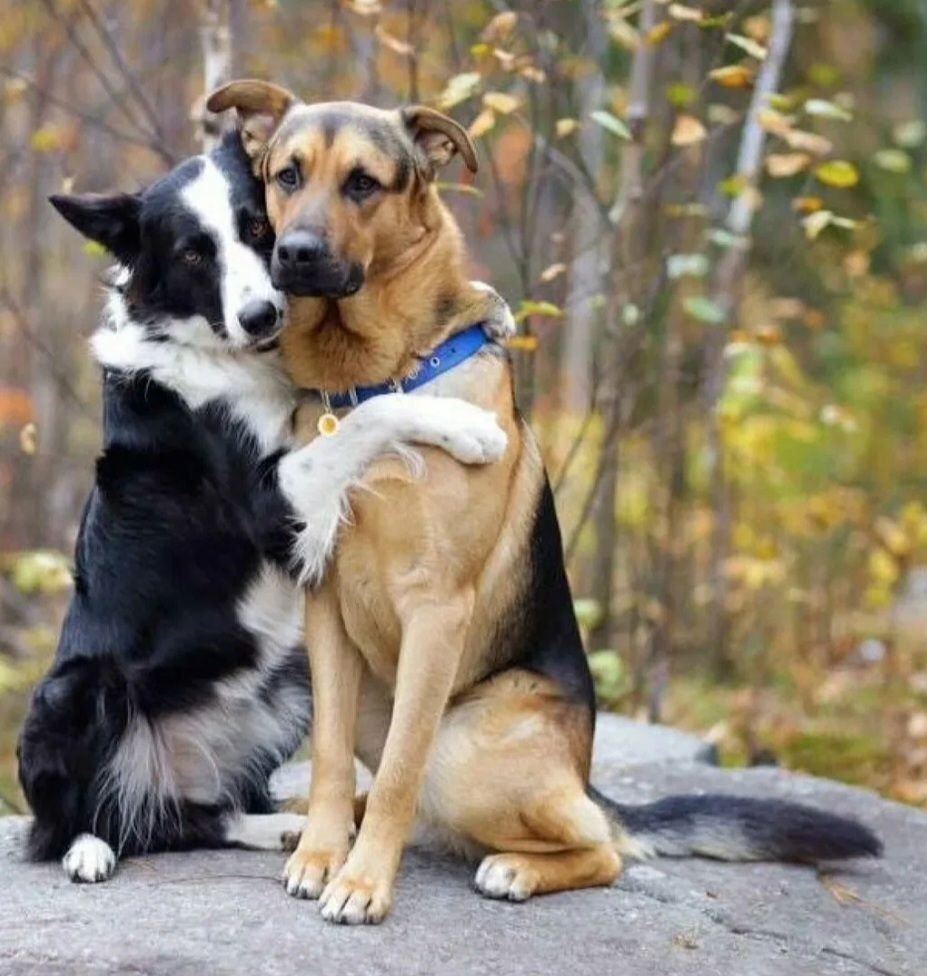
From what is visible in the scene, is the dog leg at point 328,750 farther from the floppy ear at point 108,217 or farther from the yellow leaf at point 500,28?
the yellow leaf at point 500,28

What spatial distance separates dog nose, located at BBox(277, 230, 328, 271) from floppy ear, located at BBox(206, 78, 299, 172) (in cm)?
44

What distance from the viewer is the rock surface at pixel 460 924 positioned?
3438mm

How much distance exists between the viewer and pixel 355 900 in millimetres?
3656

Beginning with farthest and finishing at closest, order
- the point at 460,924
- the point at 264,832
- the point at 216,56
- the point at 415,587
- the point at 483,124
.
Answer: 1. the point at 216,56
2. the point at 483,124
3. the point at 264,832
4. the point at 415,587
5. the point at 460,924

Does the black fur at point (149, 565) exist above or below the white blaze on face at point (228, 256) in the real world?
below

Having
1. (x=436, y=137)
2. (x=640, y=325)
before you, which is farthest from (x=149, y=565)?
(x=640, y=325)

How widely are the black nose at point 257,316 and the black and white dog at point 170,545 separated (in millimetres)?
26

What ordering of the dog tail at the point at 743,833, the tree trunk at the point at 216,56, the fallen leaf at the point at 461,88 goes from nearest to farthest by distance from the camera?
1. the dog tail at the point at 743,833
2. the fallen leaf at the point at 461,88
3. the tree trunk at the point at 216,56

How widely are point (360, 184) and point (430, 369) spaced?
18.7 inches

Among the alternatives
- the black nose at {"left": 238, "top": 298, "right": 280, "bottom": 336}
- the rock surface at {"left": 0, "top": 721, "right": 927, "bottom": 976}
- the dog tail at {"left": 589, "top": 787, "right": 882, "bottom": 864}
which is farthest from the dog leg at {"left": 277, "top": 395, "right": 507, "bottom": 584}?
the dog tail at {"left": 589, "top": 787, "right": 882, "bottom": 864}

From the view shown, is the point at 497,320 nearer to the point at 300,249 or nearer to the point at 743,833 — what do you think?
the point at 300,249

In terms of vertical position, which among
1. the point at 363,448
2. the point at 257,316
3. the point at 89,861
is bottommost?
the point at 89,861

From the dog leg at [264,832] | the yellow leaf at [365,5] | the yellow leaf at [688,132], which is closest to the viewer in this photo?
the dog leg at [264,832]

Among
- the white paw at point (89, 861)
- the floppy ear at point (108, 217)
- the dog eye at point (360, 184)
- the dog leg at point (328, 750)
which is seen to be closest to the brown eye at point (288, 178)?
the dog eye at point (360, 184)
